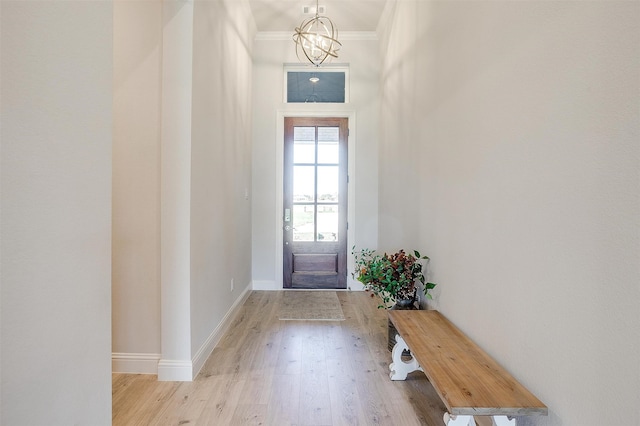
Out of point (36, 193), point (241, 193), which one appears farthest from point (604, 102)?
point (241, 193)

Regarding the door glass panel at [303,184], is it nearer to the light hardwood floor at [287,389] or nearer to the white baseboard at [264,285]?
the white baseboard at [264,285]

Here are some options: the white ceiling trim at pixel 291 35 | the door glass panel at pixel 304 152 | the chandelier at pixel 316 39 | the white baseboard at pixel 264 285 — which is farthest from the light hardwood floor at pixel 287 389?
the white ceiling trim at pixel 291 35

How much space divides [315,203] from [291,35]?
2312 mm

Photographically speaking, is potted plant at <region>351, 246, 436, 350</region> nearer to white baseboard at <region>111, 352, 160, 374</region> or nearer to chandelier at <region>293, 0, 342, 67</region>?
white baseboard at <region>111, 352, 160, 374</region>

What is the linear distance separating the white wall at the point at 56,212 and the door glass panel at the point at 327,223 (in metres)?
3.42

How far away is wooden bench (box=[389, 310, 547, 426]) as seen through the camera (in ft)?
3.72

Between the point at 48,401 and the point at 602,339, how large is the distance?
1.57 m

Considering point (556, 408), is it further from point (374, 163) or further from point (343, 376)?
point (374, 163)

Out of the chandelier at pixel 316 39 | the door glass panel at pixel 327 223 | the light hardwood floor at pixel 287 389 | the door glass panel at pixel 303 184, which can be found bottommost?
the light hardwood floor at pixel 287 389

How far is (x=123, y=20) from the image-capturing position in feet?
7.06

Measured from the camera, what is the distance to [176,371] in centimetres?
211

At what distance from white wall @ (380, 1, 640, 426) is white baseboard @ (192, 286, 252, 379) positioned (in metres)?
1.74

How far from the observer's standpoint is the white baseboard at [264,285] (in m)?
4.40

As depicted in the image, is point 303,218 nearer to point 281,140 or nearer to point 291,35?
point 281,140
